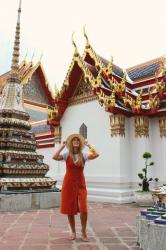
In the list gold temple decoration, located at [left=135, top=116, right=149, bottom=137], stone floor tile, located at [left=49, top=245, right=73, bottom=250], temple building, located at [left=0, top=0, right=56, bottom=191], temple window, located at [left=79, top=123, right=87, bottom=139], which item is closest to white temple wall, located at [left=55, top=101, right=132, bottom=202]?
temple window, located at [left=79, top=123, right=87, bottom=139]

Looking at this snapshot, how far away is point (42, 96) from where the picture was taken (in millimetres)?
19578

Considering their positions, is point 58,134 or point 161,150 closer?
point 161,150

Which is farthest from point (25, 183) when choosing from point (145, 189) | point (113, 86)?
point (113, 86)

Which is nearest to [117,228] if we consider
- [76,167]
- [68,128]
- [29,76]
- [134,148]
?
[76,167]

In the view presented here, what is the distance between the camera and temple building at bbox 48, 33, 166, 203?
29.6 ft

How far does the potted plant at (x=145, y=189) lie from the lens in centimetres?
780

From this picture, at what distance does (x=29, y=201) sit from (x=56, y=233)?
2.80 meters

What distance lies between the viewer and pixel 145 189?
26.8 ft

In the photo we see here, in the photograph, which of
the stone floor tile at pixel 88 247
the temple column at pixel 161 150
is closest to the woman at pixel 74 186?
the stone floor tile at pixel 88 247

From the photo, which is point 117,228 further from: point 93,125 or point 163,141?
point 93,125

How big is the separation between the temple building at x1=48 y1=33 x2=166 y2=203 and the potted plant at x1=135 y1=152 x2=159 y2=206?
387mm

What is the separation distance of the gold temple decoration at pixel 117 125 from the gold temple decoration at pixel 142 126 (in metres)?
0.44

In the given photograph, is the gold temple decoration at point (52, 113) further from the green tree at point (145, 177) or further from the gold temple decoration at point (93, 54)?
the green tree at point (145, 177)

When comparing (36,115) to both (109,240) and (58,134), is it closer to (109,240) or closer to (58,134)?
(58,134)
